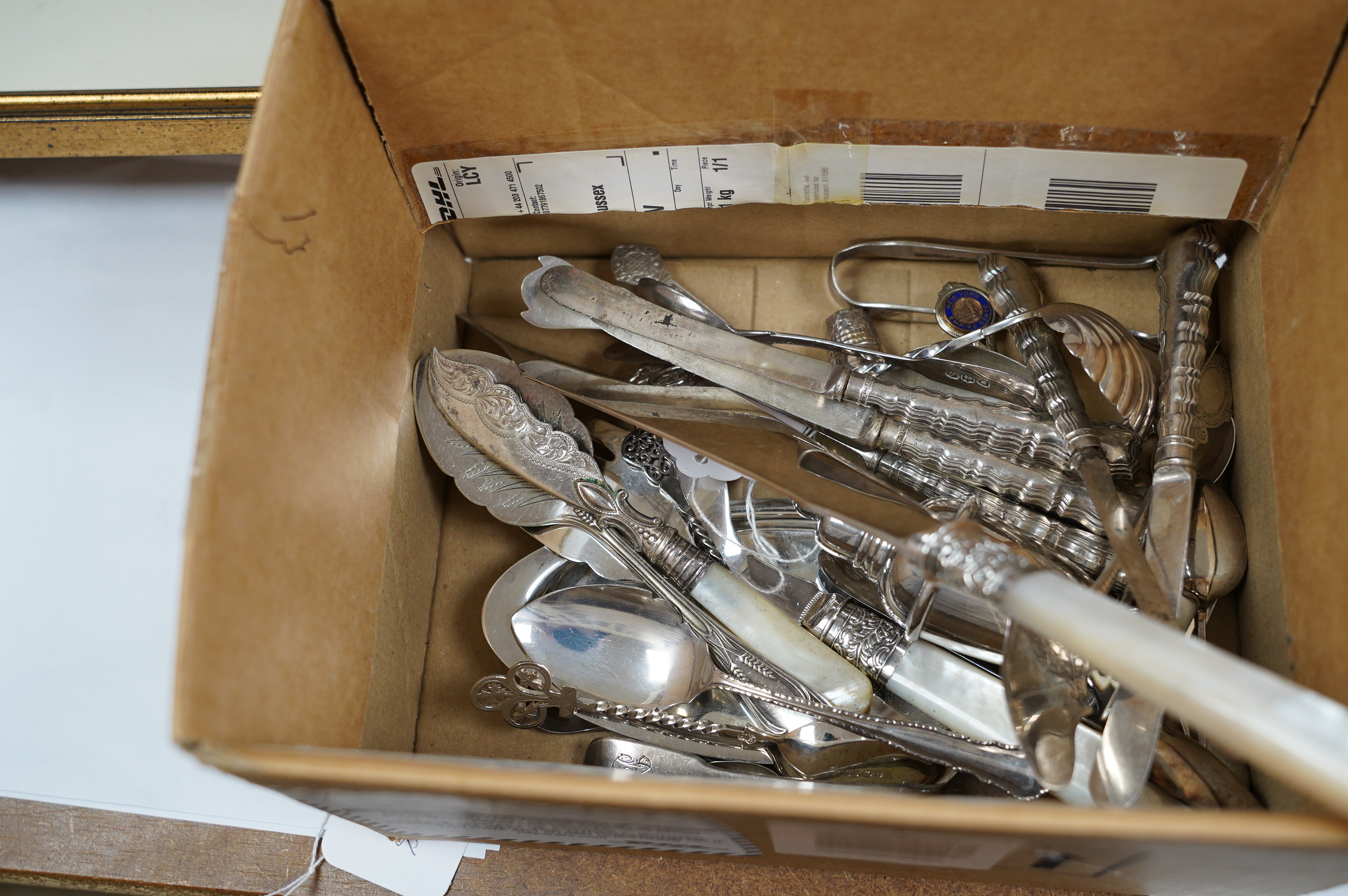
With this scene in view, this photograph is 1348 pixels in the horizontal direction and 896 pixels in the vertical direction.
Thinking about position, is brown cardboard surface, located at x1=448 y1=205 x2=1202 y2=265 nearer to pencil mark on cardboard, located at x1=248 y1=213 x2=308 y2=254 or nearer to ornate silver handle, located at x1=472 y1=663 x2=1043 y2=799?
pencil mark on cardboard, located at x1=248 y1=213 x2=308 y2=254

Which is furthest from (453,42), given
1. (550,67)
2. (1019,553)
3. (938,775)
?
(938,775)

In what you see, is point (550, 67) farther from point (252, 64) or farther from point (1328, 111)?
point (1328, 111)

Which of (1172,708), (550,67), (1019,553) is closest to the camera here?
(1172,708)

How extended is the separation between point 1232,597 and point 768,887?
39cm

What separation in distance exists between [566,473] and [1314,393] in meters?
0.49

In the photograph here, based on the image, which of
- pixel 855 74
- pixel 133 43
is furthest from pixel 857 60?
pixel 133 43

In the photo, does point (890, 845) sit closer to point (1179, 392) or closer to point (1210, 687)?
point (1210, 687)

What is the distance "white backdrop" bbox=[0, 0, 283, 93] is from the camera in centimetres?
78

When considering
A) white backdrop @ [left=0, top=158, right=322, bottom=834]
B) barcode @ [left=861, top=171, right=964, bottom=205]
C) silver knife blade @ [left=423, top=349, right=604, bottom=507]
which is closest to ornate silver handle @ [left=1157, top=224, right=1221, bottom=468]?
barcode @ [left=861, top=171, right=964, bottom=205]

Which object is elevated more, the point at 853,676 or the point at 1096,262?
the point at 1096,262

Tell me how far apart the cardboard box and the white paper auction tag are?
37 mm

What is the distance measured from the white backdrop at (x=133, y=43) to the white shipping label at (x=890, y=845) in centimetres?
74

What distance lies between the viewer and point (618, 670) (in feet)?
2.18

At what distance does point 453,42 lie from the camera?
1.91ft
